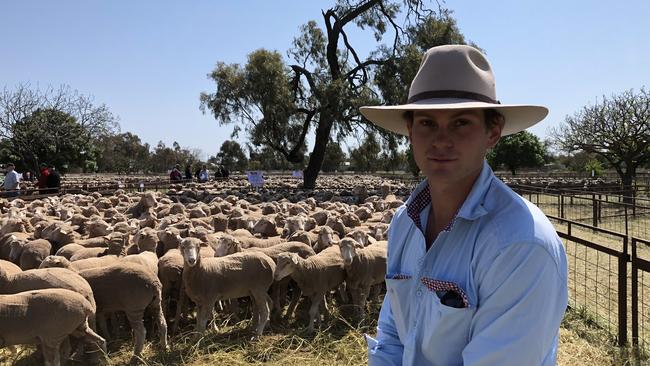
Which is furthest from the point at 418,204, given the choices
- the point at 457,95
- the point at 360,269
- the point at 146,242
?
the point at 146,242

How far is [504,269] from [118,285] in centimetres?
502

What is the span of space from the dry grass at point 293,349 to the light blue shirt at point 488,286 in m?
3.59

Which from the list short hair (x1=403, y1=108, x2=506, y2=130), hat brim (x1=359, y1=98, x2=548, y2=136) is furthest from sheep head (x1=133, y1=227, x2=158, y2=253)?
short hair (x1=403, y1=108, x2=506, y2=130)

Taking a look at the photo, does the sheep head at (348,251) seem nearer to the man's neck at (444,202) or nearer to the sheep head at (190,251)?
the sheep head at (190,251)

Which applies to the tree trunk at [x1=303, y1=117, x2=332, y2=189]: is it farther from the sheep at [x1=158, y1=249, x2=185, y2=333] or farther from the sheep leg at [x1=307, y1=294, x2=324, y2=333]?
the sheep leg at [x1=307, y1=294, x2=324, y2=333]

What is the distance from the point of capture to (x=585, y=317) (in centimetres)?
613

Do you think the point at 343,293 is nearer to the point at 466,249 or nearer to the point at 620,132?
the point at 466,249

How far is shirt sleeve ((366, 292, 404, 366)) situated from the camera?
1946mm

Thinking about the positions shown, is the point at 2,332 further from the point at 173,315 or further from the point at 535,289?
the point at 535,289

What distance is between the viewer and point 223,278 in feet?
19.9

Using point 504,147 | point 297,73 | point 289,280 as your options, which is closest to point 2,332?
point 289,280

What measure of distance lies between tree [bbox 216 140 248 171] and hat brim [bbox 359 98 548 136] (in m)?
82.4

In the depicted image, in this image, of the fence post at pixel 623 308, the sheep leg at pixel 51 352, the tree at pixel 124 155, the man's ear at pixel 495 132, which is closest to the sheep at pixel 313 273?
the sheep leg at pixel 51 352

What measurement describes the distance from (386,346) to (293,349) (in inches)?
147
